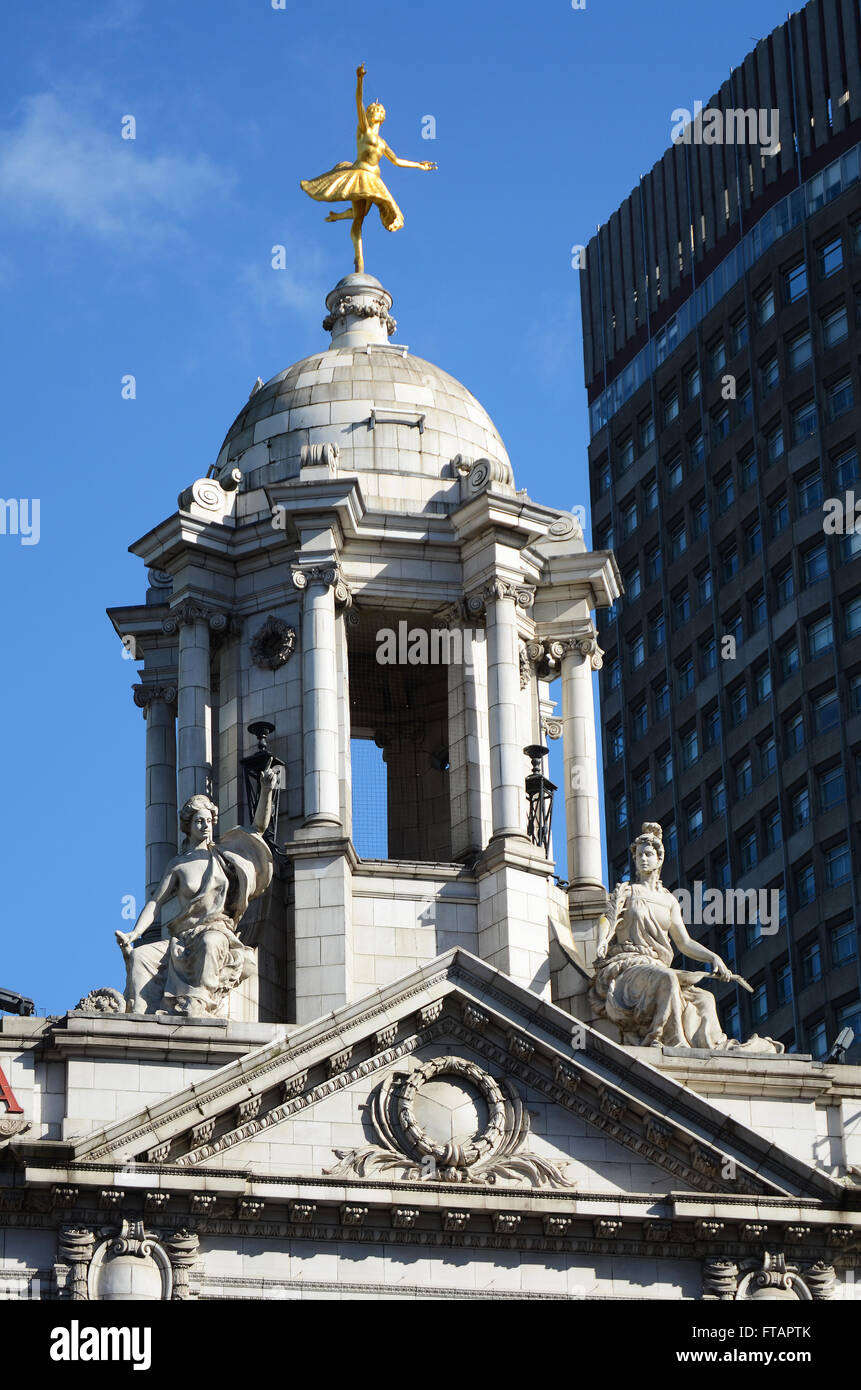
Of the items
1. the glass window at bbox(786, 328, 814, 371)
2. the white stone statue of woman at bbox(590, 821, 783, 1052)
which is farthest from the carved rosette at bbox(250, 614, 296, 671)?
the glass window at bbox(786, 328, 814, 371)

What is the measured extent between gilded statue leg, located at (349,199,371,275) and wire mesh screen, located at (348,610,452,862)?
948cm

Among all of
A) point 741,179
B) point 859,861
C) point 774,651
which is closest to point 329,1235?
point 859,861

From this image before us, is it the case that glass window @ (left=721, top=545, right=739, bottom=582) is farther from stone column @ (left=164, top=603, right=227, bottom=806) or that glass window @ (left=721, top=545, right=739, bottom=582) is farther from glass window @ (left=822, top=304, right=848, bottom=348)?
stone column @ (left=164, top=603, right=227, bottom=806)

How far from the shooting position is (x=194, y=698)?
66312 mm

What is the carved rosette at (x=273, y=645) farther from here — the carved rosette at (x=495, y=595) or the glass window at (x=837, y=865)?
the glass window at (x=837, y=865)

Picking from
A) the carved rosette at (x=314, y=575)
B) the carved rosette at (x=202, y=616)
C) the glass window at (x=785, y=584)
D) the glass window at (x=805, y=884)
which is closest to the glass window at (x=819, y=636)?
the glass window at (x=785, y=584)

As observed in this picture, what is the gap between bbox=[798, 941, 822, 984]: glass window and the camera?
113 m

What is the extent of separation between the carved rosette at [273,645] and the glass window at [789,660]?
54399 millimetres

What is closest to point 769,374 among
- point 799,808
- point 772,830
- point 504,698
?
point 799,808

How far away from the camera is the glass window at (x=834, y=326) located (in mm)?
121938

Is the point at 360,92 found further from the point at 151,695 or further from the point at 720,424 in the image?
the point at 720,424

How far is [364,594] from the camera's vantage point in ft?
220

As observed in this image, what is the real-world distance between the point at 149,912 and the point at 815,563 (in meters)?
63.2
